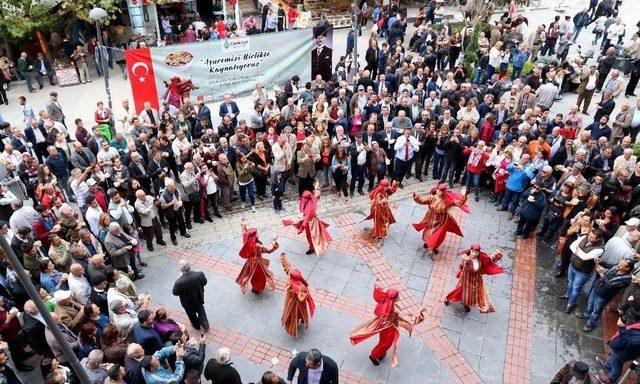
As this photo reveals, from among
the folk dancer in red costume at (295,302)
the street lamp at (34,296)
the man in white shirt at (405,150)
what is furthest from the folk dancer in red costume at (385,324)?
the man in white shirt at (405,150)

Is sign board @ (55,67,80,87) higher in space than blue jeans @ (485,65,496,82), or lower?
lower

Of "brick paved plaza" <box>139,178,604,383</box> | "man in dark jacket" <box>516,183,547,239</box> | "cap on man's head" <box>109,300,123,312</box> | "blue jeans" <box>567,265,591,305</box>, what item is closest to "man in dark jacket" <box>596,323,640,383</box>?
"brick paved plaza" <box>139,178,604,383</box>

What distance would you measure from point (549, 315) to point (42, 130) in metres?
11.9

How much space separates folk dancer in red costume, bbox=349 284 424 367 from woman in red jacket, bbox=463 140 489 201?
5178mm

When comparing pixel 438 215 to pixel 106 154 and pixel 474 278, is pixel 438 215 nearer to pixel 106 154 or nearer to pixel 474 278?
pixel 474 278

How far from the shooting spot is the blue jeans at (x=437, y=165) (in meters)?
13.0

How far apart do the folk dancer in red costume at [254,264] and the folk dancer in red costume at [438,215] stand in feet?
10.2

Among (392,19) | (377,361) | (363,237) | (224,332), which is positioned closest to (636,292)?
(377,361)

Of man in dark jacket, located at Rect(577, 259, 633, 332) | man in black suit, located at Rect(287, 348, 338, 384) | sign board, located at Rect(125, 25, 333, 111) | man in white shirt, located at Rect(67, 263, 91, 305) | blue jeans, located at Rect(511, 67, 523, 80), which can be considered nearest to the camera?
man in black suit, located at Rect(287, 348, 338, 384)

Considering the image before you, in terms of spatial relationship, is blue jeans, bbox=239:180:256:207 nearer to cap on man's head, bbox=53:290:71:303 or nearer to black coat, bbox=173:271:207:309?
black coat, bbox=173:271:207:309

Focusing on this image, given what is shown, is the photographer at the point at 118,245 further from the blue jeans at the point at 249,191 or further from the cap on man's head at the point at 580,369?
the cap on man's head at the point at 580,369

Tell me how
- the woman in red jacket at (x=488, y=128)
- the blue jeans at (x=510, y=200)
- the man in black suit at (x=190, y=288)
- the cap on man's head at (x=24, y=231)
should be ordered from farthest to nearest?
the woman in red jacket at (x=488, y=128)
the blue jeans at (x=510, y=200)
the cap on man's head at (x=24, y=231)
the man in black suit at (x=190, y=288)

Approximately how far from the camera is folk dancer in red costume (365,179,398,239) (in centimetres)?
1045

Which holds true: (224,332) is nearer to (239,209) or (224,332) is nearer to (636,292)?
(239,209)
